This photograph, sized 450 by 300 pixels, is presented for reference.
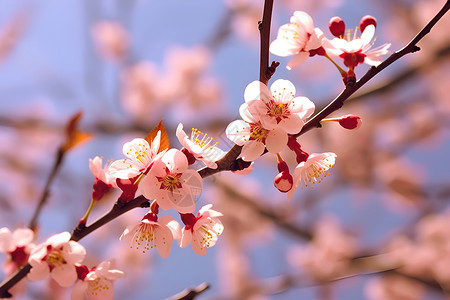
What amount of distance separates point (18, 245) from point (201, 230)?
360mm

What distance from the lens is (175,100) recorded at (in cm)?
473

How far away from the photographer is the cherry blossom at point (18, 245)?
2.38 ft

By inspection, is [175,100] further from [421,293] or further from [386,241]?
[421,293]

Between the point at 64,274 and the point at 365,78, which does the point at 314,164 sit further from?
the point at 64,274

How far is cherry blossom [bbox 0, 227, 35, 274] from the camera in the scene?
73cm

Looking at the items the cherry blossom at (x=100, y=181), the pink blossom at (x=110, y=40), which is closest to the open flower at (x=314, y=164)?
the cherry blossom at (x=100, y=181)

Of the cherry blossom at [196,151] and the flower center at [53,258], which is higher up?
the cherry blossom at [196,151]

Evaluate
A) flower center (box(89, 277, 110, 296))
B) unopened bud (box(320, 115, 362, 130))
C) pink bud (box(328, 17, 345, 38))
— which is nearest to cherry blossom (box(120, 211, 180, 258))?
flower center (box(89, 277, 110, 296))

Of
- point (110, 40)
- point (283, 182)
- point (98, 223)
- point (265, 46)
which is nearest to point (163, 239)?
point (98, 223)

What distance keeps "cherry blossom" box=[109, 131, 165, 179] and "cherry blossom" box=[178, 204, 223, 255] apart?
0.44 ft

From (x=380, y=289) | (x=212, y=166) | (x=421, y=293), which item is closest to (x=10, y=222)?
(x=212, y=166)

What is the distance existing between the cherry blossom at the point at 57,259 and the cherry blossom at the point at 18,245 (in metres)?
0.11

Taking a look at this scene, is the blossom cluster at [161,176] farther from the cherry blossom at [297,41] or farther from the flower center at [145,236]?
the cherry blossom at [297,41]

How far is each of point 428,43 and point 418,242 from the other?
6.30 ft
